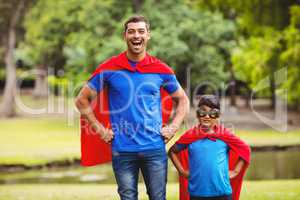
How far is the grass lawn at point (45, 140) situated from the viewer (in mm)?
19125

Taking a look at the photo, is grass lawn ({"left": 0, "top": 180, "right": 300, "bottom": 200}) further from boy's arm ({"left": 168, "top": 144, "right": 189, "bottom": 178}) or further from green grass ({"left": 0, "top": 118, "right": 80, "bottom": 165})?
green grass ({"left": 0, "top": 118, "right": 80, "bottom": 165})

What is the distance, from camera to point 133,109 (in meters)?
5.48

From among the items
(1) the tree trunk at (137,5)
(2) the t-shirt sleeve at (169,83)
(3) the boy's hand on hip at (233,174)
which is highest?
(1) the tree trunk at (137,5)

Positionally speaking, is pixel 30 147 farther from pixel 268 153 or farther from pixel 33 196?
pixel 33 196

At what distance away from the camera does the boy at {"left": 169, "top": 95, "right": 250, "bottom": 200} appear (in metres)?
5.71

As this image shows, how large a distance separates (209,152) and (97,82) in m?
1.28

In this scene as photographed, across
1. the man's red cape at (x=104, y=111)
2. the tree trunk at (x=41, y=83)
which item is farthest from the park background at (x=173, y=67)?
the man's red cape at (x=104, y=111)

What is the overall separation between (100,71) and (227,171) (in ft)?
5.24

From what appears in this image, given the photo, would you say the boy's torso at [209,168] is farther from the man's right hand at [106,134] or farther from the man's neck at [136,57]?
the man's neck at [136,57]

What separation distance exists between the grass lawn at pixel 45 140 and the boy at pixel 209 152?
→ 1331 cm

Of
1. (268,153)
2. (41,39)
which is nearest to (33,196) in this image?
(268,153)

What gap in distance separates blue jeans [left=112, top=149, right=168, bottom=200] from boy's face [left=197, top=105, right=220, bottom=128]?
1.65 feet

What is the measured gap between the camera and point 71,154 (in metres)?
19.4

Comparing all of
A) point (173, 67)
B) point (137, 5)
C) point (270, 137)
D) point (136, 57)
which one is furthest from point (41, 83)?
point (136, 57)
